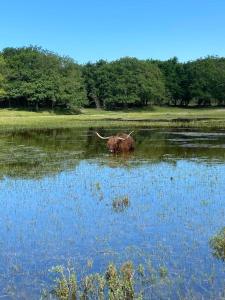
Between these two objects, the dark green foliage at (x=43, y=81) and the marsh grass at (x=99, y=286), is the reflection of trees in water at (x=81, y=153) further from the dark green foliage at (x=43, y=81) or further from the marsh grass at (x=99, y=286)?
the dark green foliage at (x=43, y=81)

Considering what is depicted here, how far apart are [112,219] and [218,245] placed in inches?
187

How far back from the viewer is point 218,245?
46.8 ft

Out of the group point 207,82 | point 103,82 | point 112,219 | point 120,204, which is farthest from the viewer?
point 207,82

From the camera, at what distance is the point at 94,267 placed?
13305 millimetres

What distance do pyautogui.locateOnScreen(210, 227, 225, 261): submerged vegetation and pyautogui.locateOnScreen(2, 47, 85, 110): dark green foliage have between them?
97129 mm

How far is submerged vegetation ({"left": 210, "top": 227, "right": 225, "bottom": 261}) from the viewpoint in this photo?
1391 cm

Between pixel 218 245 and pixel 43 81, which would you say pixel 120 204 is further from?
pixel 43 81

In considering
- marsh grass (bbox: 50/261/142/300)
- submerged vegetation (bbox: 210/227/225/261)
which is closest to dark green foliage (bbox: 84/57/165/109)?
submerged vegetation (bbox: 210/227/225/261)

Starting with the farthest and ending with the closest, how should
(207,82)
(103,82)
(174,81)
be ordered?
(174,81) < (207,82) < (103,82)

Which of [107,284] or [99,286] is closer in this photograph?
[99,286]

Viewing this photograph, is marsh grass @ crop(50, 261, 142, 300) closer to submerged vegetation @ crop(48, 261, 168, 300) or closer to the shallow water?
submerged vegetation @ crop(48, 261, 168, 300)

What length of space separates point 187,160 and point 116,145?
258 inches

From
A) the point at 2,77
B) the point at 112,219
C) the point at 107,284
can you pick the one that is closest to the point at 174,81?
the point at 2,77

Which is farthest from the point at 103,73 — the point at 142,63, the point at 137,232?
the point at 137,232
